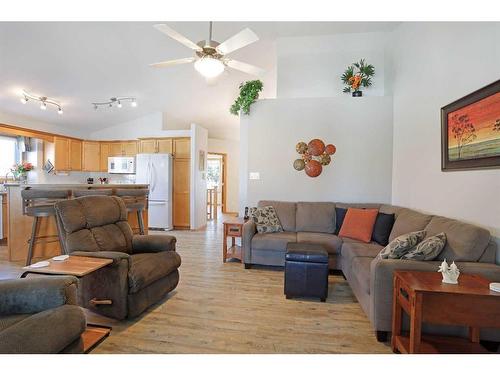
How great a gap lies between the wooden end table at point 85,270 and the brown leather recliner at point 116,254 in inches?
3.5

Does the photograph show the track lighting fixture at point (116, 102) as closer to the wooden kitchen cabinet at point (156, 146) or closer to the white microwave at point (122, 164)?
the wooden kitchen cabinet at point (156, 146)

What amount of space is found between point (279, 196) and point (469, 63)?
8.90 ft

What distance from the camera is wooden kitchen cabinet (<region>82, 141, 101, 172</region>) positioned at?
6621mm

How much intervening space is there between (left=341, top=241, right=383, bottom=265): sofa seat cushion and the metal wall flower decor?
1.32m

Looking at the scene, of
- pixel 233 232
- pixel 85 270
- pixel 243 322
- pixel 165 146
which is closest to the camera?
pixel 85 270

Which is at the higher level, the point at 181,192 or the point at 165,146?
the point at 165,146

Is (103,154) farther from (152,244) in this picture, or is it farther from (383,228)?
(383,228)

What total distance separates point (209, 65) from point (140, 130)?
4642 mm

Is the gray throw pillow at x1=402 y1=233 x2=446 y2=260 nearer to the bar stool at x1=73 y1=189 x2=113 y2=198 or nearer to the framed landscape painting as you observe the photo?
the framed landscape painting

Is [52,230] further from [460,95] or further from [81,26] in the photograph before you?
[460,95]

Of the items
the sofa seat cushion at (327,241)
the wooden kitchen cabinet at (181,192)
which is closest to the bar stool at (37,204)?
the wooden kitchen cabinet at (181,192)

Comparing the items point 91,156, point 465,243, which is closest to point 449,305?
point 465,243

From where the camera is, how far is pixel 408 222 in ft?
9.20

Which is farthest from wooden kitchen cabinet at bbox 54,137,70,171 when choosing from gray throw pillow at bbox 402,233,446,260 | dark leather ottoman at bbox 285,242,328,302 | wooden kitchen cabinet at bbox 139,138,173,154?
gray throw pillow at bbox 402,233,446,260
